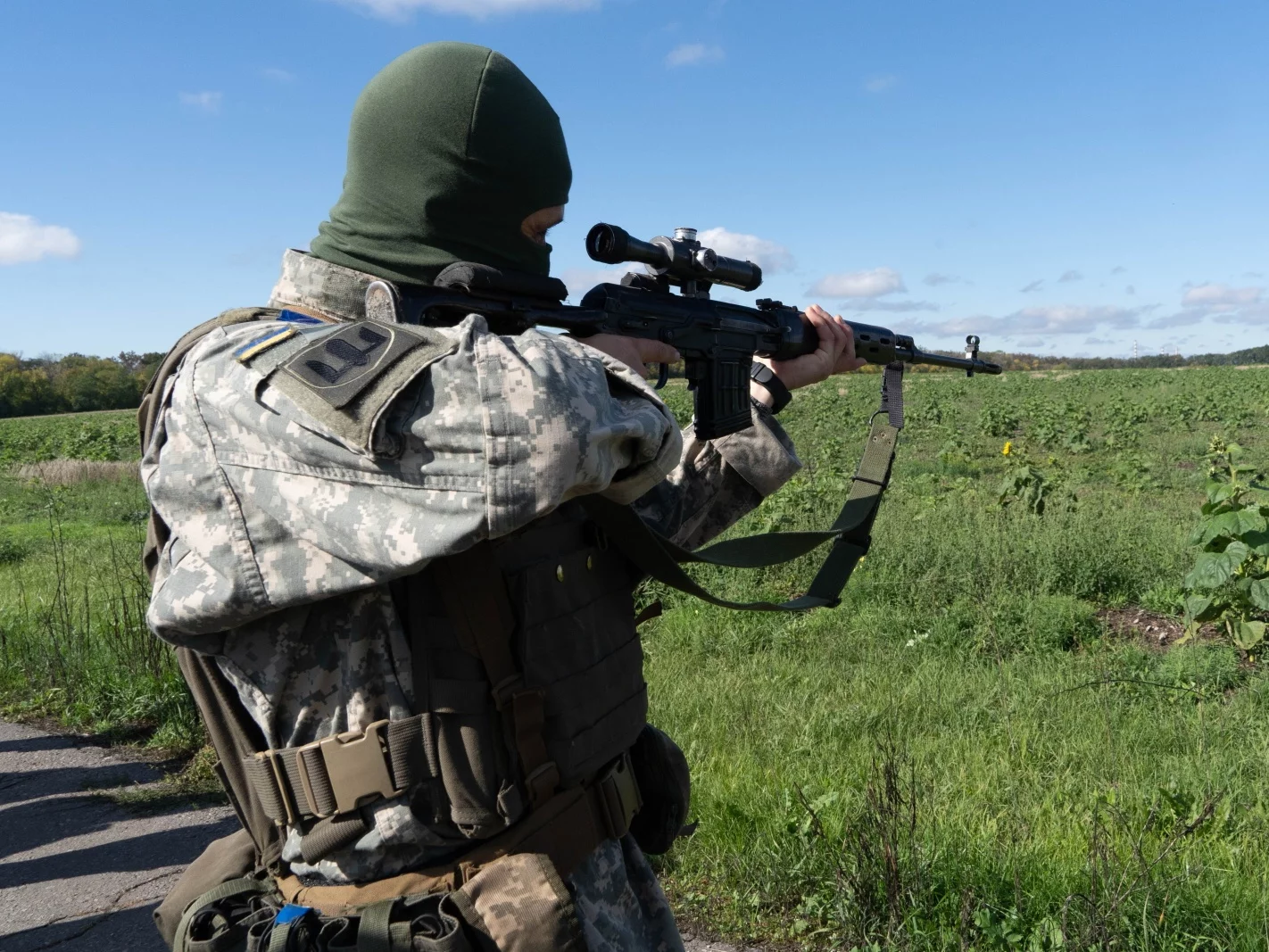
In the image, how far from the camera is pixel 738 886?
3525mm

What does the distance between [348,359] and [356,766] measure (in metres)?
0.63

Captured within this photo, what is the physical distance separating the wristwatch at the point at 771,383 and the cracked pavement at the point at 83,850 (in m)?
2.94

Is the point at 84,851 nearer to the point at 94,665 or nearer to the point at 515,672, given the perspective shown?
the point at 94,665

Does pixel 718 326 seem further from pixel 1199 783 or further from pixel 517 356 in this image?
pixel 1199 783

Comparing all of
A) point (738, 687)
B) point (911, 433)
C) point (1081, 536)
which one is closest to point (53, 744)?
point (738, 687)

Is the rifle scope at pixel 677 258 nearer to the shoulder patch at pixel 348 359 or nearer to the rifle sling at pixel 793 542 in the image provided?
the rifle sling at pixel 793 542

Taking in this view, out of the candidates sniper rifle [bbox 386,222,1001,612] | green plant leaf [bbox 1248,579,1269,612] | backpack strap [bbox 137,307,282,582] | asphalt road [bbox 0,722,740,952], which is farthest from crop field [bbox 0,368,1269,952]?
backpack strap [bbox 137,307,282,582]

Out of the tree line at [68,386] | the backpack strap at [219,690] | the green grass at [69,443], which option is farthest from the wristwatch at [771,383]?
the tree line at [68,386]

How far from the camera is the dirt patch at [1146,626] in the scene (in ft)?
20.5

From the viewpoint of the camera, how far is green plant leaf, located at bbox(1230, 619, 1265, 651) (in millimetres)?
5520

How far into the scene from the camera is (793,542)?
2686 millimetres

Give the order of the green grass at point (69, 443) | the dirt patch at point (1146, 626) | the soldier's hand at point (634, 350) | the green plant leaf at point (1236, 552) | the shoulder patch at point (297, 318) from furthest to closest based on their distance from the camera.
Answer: the green grass at point (69, 443), the dirt patch at point (1146, 626), the green plant leaf at point (1236, 552), the soldier's hand at point (634, 350), the shoulder patch at point (297, 318)

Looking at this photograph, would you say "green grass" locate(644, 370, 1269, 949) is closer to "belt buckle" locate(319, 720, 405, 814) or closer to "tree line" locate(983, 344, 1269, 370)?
"belt buckle" locate(319, 720, 405, 814)

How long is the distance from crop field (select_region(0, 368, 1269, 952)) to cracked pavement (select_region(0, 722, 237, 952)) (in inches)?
18.0
